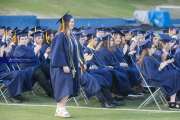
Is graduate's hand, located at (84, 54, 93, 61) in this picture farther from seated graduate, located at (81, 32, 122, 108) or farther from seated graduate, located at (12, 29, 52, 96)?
seated graduate, located at (12, 29, 52, 96)

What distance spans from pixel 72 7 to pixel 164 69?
117 feet

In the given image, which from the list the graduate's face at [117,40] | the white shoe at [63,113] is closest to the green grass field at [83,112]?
the white shoe at [63,113]

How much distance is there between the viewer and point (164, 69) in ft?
47.4

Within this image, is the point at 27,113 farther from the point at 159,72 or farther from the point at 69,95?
the point at 159,72

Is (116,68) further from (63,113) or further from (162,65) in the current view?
(63,113)

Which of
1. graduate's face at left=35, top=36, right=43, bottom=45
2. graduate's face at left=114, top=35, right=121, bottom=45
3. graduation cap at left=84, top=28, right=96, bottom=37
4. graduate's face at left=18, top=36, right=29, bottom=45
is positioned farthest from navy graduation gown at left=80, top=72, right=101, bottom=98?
graduation cap at left=84, top=28, right=96, bottom=37

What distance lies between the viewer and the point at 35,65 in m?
15.3

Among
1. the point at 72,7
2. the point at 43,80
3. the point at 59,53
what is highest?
the point at 59,53

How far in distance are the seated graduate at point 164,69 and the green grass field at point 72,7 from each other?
29.6 m

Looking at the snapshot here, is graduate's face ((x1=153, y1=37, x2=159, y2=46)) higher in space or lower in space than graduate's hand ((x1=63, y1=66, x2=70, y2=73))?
higher

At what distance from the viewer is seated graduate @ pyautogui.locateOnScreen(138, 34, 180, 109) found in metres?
14.3

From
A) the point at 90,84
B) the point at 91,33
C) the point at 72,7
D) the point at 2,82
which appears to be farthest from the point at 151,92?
the point at 72,7

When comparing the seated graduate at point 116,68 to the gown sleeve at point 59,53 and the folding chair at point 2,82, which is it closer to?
the folding chair at point 2,82

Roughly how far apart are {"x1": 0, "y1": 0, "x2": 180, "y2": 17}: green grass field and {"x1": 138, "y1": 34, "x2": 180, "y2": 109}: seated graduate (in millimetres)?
29635
